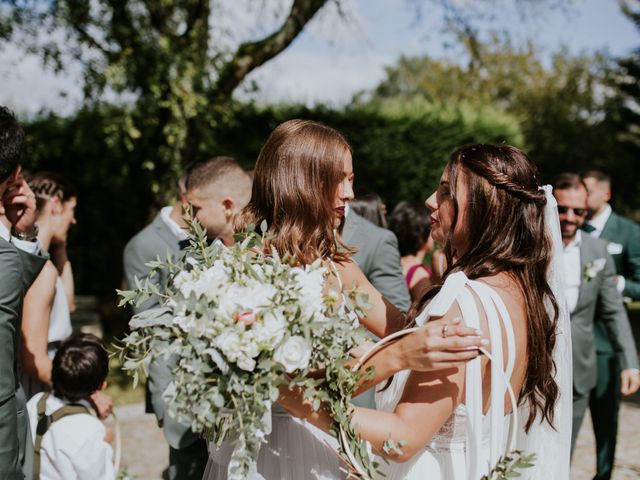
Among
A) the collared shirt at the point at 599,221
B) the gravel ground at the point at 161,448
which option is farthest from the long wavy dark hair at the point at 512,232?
the gravel ground at the point at 161,448

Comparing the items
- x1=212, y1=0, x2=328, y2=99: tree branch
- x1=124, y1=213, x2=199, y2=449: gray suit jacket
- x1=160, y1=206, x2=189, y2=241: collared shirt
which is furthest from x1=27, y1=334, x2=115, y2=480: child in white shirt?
x1=212, y1=0, x2=328, y2=99: tree branch

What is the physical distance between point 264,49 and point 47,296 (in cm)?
601

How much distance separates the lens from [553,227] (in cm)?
243

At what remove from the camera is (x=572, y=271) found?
4.68 metres

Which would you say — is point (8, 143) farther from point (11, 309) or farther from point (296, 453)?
point (296, 453)

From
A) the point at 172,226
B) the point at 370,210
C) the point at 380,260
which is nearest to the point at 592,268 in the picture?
the point at 370,210

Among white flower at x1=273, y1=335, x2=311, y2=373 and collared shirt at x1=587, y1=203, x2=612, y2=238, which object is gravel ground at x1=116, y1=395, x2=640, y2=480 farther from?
white flower at x1=273, y1=335, x2=311, y2=373

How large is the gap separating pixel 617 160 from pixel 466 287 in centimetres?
2322

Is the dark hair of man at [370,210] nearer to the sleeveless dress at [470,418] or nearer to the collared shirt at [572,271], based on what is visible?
the collared shirt at [572,271]

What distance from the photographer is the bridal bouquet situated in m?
1.74

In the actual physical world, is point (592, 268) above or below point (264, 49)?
→ below

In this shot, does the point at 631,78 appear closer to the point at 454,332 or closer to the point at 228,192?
the point at 228,192

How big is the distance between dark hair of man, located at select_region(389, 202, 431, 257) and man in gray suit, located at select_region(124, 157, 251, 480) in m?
1.72

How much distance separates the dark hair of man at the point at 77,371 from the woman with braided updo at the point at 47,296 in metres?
0.07
